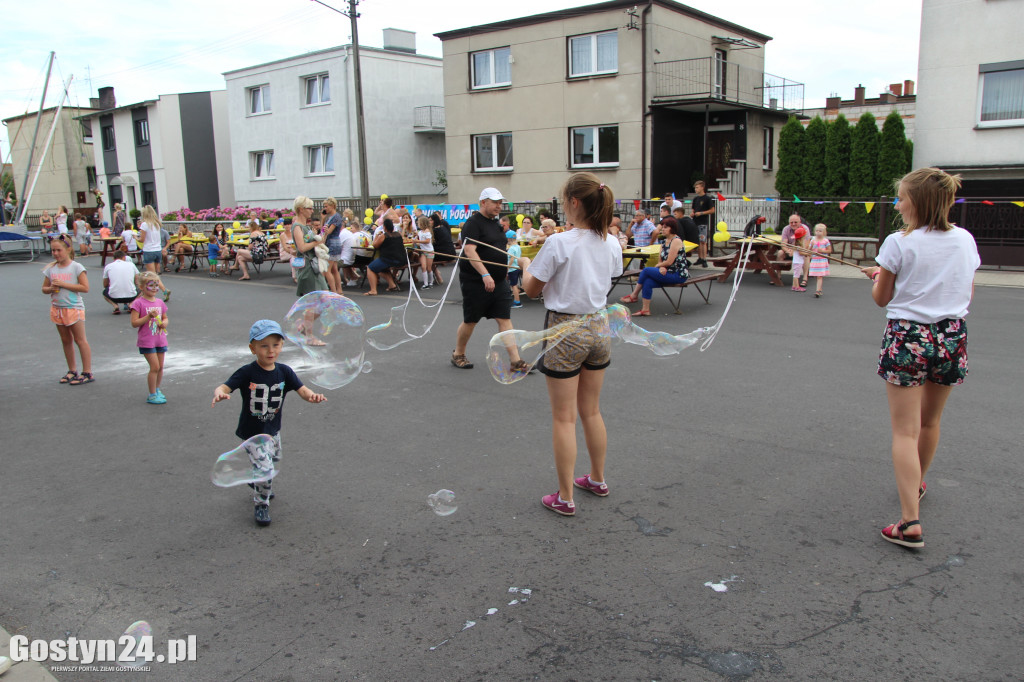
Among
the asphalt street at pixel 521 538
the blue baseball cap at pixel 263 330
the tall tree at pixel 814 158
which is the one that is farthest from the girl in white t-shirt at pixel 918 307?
the tall tree at pixel 814 158

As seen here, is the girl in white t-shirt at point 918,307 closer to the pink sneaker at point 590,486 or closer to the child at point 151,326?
the pink sneaker at point 590,486

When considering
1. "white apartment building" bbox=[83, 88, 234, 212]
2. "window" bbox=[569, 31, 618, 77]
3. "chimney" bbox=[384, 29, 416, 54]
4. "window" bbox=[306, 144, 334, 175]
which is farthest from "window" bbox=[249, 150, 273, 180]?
"window" bbox=[569, 31, 618, 77]

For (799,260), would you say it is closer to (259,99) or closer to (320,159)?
(320,159)

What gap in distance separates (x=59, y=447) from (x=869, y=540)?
5498 millimetres

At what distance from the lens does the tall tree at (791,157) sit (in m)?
21.6

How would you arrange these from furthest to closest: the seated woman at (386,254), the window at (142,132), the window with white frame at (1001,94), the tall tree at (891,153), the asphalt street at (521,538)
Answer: the window at (142,132) < the tall tree at (891,153) < the window with white frame at (1001,94) < the seated woman at (386,254) < the asphalt street at (521,538)

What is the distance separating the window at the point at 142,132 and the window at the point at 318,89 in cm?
1171

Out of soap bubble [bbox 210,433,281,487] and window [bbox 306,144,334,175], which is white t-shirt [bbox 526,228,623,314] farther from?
window [bbox 306,144,334,175]

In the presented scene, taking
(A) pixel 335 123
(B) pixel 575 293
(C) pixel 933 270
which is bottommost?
(B) pixel 575 293

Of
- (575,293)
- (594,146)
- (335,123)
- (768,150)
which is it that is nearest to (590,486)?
(575,293)

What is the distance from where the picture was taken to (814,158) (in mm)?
21406

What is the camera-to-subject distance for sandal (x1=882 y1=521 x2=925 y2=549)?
3697 mm

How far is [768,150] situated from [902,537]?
25.4 m

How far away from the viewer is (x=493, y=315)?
755 centimetres
